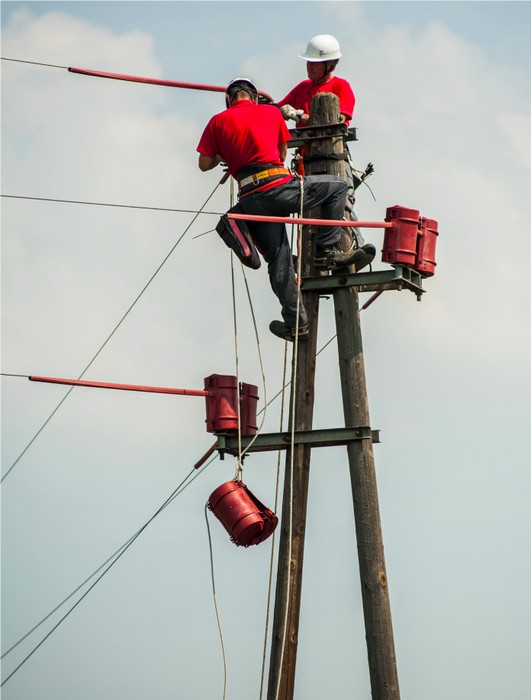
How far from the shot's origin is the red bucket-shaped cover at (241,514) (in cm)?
1184

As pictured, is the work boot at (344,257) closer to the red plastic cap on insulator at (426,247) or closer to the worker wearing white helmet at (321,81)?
the red plastic cap on insulator at (426,247)

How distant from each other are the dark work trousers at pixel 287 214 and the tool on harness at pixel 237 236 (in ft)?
0.39

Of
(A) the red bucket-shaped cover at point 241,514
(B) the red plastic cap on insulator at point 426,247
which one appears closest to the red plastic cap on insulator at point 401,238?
(B) the red plastic cap on insulator at point 426,247

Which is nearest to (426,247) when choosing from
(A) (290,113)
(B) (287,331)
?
(B) (287,331)

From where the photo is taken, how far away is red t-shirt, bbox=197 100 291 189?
12.2 m

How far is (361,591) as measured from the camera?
11891 millimetres

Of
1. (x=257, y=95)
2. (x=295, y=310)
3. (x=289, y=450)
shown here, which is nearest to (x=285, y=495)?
(x=289, y=450)

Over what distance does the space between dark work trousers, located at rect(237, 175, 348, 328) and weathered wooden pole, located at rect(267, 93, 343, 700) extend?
209 millimetres

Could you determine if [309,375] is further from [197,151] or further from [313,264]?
[197,151]

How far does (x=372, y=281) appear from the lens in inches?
488

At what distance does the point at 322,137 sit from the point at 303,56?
94 cm

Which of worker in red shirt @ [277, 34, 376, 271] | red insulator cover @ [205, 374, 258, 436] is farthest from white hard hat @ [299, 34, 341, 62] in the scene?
red insulator cover @ [205, 374, 258, 436]

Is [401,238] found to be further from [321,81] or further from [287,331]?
[321,81]

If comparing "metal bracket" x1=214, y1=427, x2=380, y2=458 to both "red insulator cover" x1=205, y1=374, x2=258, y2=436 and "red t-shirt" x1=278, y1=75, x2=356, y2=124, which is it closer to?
"red insulator cover" x1=205, y1=374, x2=258, y2=436
